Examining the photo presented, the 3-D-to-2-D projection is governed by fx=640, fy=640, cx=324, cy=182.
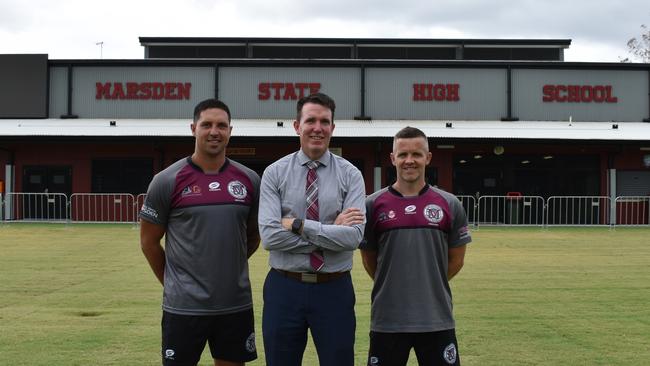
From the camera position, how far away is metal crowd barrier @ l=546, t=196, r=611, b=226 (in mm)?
22078

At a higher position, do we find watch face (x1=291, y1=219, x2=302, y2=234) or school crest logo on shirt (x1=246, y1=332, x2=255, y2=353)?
watch face (x1=291, y1=219, x2=302, y2=234)

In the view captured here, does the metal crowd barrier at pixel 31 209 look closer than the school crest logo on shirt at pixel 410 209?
No

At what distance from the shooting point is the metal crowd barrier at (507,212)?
841 inches

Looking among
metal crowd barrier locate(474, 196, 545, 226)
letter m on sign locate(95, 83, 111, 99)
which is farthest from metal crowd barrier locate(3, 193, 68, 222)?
metal crowd barrier locate(474, 196, 545, 226)

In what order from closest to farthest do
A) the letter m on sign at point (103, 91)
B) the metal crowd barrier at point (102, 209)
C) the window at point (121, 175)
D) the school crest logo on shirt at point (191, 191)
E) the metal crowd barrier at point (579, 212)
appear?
the school crest logo on shirt at point (191, 191)
the metal crowd barrier at point (579, 212)
the metal crowd barrier at point (102, 209)
the window at point (121, 175)
the letter m on sign at point (103, 91)

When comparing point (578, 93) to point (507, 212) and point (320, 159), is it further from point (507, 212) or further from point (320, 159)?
point (320, 159)

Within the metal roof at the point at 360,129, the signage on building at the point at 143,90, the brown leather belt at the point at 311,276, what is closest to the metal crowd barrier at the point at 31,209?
the metal roof at the point at 360,129

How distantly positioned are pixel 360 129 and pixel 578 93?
402 inches

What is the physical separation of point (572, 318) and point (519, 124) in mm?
20067

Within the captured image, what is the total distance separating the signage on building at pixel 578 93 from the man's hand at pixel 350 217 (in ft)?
84.1

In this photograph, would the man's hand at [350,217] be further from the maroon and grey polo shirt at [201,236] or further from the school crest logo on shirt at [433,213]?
the maroon and grey polo shirt at [201,236]

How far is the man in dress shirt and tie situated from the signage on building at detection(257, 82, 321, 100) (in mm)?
23425

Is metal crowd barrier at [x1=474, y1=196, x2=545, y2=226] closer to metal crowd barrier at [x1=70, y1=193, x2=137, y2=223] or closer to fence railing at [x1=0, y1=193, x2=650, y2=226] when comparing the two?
fence railing at [x1=0, y1=193, x2=650, y2=226]

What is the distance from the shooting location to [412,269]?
13.1 feet
